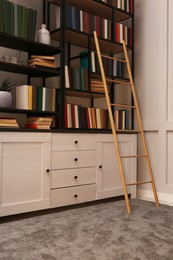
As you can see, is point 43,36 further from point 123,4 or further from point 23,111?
point 123,4

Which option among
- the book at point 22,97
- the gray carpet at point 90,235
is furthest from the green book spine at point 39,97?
the gray carpet at point 90,235

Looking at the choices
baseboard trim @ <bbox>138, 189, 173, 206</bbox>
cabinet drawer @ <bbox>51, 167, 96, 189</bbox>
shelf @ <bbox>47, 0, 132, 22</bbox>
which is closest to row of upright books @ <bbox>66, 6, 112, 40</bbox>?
shelf @ <bbox>47, 0, 132, 22</bbox>

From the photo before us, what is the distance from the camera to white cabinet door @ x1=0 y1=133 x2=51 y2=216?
225 cm

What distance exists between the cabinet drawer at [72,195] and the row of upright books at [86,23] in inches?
59.6

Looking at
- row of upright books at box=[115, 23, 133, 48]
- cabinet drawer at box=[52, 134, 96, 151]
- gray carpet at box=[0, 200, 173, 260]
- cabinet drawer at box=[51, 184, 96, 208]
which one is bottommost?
gray carpet at box=[0, 200, 173, 260]

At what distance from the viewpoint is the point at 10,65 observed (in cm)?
242

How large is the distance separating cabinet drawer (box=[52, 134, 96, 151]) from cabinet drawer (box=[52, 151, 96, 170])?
0.04 metres

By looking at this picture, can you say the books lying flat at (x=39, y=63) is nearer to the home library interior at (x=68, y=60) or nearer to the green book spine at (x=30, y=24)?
the home library interior at (x=68, y=60)

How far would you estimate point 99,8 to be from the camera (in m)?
3.14

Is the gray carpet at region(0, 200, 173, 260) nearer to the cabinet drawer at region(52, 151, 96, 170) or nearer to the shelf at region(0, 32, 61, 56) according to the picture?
the cabinet drawer at region(52, 151, 96, 170)

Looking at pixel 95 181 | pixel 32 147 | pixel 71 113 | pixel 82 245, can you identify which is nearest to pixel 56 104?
pixel 71 113

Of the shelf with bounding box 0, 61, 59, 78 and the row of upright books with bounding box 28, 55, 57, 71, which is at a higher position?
the row of upright books with bounding box 28, 55, 57, 71

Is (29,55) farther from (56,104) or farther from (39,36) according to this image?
(56,104)

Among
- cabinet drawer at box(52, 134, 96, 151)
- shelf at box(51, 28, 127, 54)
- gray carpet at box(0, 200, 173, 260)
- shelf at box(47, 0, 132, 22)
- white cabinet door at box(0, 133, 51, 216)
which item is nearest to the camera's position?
gray carpet at box(0, 200, 173, 260)
